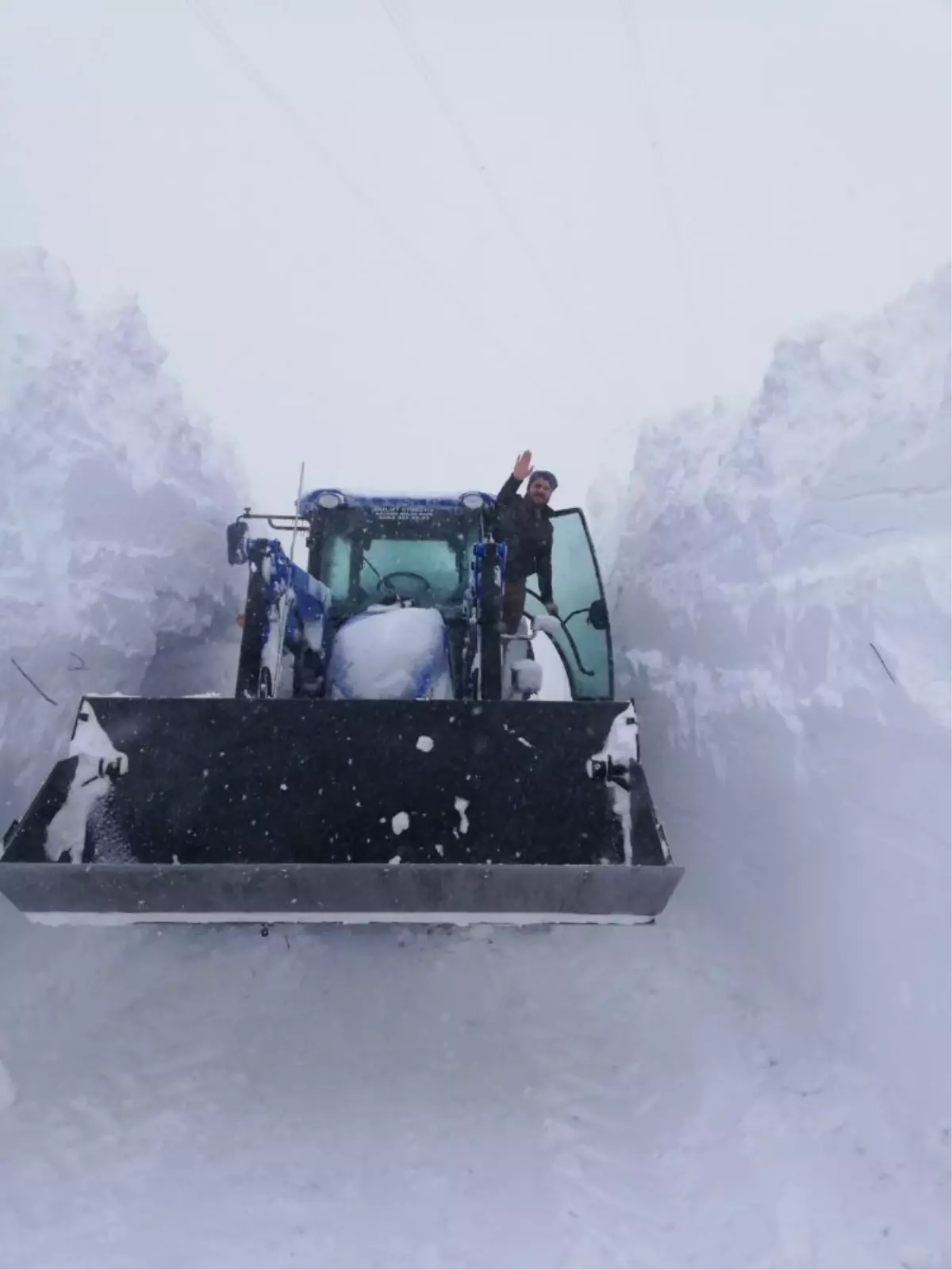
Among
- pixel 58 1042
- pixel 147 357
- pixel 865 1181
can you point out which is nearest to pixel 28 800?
pixel 58 1042

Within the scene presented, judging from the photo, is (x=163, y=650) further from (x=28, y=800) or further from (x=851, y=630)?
(x=851, y=630)

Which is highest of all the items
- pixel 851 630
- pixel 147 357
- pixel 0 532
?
pixel 147 357

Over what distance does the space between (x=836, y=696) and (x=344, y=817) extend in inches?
78.6

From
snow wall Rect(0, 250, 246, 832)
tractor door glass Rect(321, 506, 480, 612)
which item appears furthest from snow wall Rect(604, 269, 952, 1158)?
snow wall Rect(0, 250, 246, 832)

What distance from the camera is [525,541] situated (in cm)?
644

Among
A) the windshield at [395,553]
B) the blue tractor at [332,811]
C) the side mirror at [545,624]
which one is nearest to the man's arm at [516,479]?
the windshield at [395,553]

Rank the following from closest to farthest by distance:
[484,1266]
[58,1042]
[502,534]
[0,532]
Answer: [484,1266]
[58,1042]
[0,532]
[502,534]

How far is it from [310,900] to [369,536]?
3.24 metres

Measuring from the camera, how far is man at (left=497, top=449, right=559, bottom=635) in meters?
6.42

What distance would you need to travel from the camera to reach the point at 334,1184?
2.83 m

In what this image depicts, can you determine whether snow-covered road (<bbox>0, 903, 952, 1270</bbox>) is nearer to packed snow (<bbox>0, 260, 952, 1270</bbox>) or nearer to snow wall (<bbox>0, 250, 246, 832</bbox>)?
packed snow (<bbox>0, 260, 952, 1270</bbox>)

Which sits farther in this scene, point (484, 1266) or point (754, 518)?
point (754, 518)

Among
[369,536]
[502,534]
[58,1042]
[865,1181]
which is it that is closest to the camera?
[865,1181]

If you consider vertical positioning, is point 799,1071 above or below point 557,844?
below
